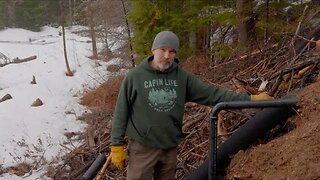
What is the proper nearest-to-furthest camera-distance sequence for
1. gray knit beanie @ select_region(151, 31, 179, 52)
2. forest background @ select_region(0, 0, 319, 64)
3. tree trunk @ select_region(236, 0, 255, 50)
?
gray knit beanie @ select_region(151, 31, 179, 52) → forest background @ select_region(0, 0, 319, 64) → tree trunk @ select_region(236, 0, 255, 50)

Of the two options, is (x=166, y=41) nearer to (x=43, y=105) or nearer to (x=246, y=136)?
(x=246, y=136)

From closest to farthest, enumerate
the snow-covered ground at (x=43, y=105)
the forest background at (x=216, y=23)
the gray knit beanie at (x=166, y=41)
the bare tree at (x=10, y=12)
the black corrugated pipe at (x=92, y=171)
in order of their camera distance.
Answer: the black corrugated pipe at (x=92, y=171) → the gray knit beanie at (x=166, y=41) → the forest background at (x=216, y=23) → the snow-covered ground at (x=43, y=105) → the bare tree at (x=10, y=12)

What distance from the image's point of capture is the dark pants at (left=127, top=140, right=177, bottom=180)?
369cm

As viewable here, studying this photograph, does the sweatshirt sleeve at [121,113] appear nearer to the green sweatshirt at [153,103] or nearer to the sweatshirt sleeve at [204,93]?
the green sweatshirt at [153,103]

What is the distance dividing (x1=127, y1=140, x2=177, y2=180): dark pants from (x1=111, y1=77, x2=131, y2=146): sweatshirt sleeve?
0.56 ft

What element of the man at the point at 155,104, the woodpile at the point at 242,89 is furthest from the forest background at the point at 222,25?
the man at the point at 155,104

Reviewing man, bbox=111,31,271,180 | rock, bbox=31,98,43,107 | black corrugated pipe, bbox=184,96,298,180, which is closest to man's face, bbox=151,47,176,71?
man, bbox=111,31,271,180

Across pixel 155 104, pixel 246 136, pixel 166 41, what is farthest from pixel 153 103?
pixel 246 136

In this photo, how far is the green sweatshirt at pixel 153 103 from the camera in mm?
3529

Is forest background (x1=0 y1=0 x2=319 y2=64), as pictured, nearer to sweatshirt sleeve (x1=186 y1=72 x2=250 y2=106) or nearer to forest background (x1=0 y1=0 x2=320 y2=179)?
forest background (x1=0 y1=0 x2=320 y2=179)

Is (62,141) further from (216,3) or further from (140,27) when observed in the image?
(216,3)

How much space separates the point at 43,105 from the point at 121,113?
14.1 meters

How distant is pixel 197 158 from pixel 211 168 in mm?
1410

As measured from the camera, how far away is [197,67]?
12.5 m
